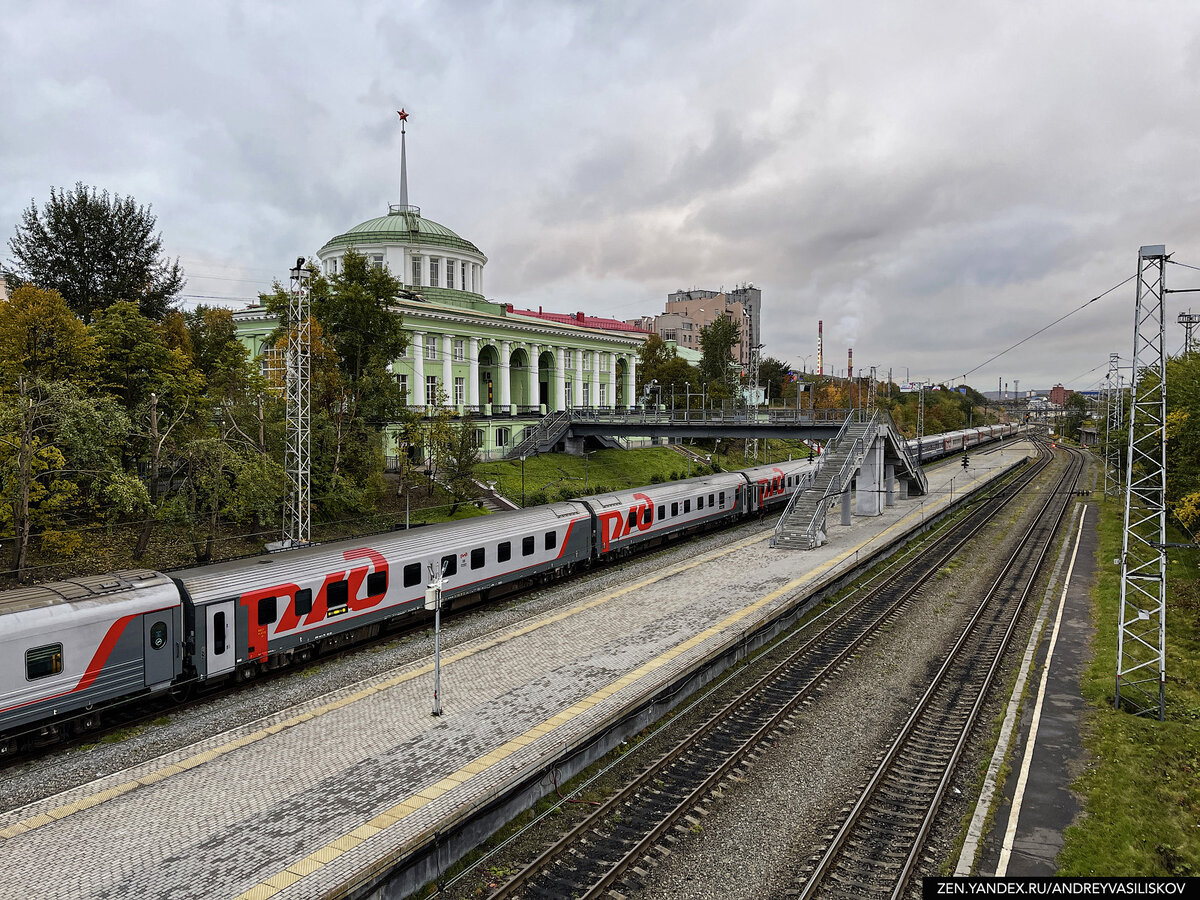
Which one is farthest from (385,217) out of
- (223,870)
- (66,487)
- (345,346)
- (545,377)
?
(223,870)

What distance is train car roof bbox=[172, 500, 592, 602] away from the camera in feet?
56.4

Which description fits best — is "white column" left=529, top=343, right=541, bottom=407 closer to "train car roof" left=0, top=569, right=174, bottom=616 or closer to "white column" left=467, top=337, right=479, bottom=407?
"white column" left=467, top=337, right=479, bottom=407

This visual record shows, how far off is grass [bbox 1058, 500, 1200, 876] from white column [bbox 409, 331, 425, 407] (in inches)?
1739

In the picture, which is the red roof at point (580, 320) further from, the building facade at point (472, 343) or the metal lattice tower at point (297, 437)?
the metal lattice tower at point (297, 437)

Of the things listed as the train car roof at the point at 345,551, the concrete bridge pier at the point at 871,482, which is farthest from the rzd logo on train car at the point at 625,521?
the concrete bridge pier at the point at 871,482

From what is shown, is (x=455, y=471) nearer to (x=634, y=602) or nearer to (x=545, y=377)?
(x=634, y=602)

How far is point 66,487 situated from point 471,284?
49330mm

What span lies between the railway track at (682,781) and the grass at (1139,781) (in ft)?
18.3

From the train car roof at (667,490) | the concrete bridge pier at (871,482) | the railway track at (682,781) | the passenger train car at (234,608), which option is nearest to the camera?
the railway track at (682,781)

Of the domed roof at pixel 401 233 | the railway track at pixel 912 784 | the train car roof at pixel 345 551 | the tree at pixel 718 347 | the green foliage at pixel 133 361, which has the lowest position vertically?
the railway track at pixel 912 784

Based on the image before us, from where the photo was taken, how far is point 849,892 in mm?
10625

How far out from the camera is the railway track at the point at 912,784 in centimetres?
1089

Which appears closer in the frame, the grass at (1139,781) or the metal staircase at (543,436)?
the grass at (1139,781)

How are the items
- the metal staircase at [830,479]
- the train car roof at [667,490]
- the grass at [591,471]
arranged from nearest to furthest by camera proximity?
the train car roof at [667,490] → the metal staircase at [830,479] → the grass at [591,471]
